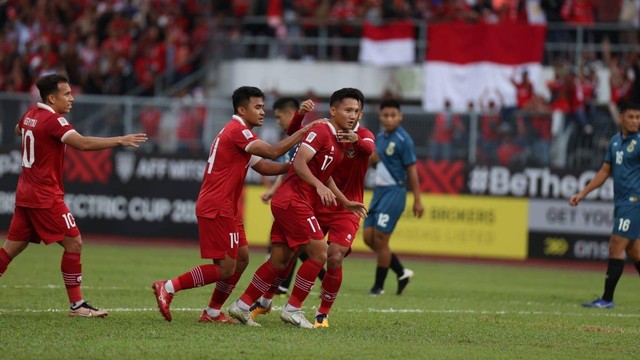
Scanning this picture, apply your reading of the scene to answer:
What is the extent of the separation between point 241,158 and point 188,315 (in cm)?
197

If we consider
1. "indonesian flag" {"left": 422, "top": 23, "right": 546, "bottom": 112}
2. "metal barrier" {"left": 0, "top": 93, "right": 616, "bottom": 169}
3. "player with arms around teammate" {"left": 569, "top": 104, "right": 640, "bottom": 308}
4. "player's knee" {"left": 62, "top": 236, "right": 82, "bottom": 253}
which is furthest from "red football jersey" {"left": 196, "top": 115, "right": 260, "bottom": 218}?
"indonesian flag" {"left": 422, "top": 23, "right": 546, "bottom": 112}

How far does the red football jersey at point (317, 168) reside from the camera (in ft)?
35.4

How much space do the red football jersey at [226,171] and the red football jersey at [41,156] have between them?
1.53 meters

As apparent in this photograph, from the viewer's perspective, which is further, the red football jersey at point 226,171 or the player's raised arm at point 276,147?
the red football jersey at point 226,171

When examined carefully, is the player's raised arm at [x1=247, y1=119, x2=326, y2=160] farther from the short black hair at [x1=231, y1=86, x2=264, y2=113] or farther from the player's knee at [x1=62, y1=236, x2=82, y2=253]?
the player's knee at [x1=62, y1=236, x2=82, y2=253]

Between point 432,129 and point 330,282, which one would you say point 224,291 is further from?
point 432,129

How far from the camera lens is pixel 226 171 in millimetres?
10812

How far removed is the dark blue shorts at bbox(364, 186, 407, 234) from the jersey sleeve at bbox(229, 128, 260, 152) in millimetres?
4985

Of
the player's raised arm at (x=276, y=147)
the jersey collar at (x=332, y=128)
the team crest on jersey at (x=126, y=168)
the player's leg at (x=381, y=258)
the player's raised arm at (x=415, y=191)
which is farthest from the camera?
the team crest on jersey at (x=126, y=168)

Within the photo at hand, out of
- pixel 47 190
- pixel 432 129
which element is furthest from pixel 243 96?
pixel 432 129

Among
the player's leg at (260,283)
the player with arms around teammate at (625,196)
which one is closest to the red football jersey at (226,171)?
the player's leg at (260,283)

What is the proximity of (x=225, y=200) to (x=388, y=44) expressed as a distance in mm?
19023

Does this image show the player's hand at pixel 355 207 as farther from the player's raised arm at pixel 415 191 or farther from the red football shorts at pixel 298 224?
the player's raised arm at pixel 415 191

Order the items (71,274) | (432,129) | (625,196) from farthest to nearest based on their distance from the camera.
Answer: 1. (432,129)
2. (625,196)
3. (71,274)
